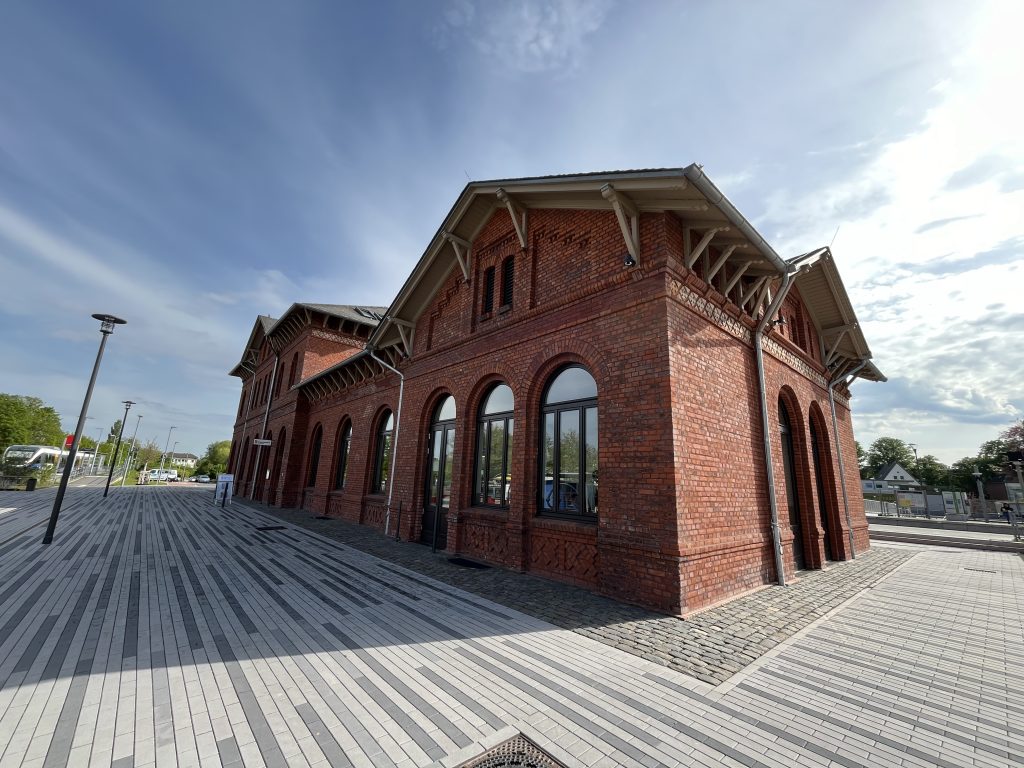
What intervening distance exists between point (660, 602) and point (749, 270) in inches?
252

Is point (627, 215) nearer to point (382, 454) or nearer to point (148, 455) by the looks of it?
point (382, 454)

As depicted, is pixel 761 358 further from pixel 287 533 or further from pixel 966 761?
pixel 287 533

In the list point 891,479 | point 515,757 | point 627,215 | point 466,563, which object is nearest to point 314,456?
point 466,563

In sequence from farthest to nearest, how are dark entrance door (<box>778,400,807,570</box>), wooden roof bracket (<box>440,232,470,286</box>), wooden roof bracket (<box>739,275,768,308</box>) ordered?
wooden roof bracket (<box>440,232,470,286</box>)
dark entrance door (<box>778,400,807,570</box>)
wooden roof bracket (<box>739,275,768,308</box>)

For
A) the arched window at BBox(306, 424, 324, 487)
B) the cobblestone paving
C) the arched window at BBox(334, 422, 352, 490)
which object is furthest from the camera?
the arched window at BBox(306, 424, 324, 487)

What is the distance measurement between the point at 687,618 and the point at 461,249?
911 cm

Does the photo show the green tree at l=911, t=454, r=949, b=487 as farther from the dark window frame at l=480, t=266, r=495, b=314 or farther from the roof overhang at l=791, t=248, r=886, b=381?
the dark window frame at l=480, t=266, r=495, b=314

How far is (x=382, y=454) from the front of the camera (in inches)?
537

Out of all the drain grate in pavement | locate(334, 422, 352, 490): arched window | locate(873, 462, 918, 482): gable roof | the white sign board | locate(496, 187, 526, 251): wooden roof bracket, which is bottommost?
the drain grate in pavement

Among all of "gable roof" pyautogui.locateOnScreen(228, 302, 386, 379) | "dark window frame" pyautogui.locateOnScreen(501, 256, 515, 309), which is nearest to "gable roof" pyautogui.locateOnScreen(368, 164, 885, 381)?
"dark window frame" pyautogui.locateOnScreen(501, 256, 515, 309)

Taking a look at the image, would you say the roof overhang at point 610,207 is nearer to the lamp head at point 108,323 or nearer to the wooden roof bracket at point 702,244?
the wooden roof bracket at point 702,244

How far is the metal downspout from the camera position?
715 centimetres

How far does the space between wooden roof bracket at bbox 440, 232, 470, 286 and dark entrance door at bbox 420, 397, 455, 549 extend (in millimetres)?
3361

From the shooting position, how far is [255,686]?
3383 millimetres
